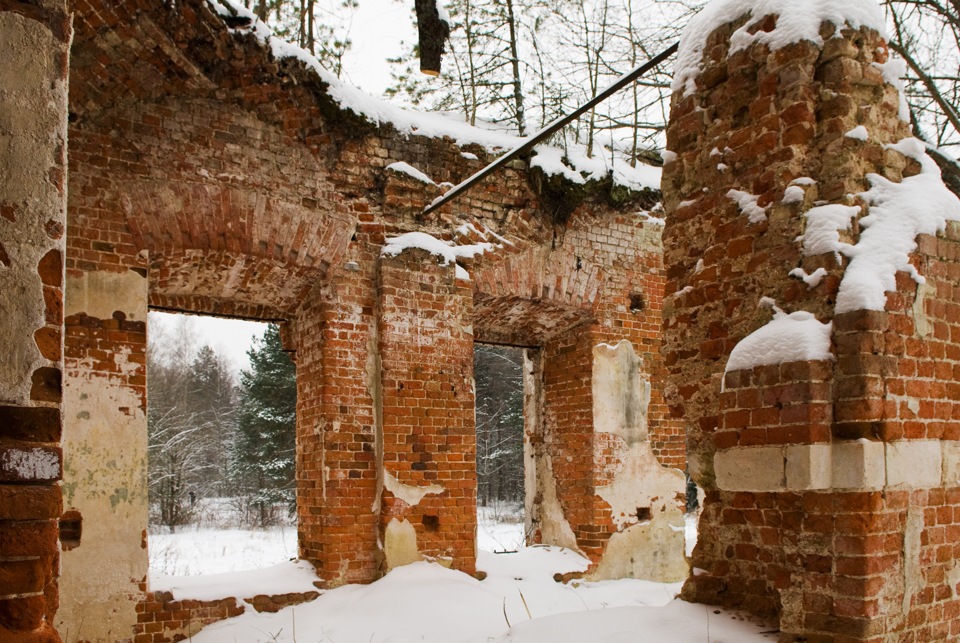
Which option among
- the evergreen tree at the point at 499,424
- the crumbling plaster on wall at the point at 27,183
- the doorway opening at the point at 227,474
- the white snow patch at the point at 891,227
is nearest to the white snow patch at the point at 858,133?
the white snow patch at the point at 891,227

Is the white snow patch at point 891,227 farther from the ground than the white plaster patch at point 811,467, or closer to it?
farther from the ground

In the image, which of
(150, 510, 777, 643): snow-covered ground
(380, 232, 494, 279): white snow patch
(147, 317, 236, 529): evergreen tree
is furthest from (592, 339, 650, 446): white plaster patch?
(147, 317, 236, 529): evergreen tree

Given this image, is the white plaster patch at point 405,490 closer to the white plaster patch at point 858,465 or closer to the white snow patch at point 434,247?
the white snow patch at point 434,247

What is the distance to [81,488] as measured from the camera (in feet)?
16.9

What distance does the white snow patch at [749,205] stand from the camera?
3.45 m

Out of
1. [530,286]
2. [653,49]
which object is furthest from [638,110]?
[530,286]

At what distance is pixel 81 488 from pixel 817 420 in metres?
4.58

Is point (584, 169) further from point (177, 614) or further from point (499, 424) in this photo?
point (499, 424)

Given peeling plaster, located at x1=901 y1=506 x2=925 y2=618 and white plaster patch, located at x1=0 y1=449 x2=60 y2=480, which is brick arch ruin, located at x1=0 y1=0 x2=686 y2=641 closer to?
white plaster patch, located at x1=0 y1=449 x2=60 y2=480

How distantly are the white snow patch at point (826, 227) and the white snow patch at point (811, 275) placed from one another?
0.08 m

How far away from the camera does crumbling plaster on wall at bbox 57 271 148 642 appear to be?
16.6ft

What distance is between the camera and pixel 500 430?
22578mm

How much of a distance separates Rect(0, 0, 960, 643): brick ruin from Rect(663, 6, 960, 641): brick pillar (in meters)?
0.01

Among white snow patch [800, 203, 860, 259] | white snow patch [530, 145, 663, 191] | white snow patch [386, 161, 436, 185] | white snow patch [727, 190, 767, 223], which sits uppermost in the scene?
white snow patch [530, 145, 663, 191]
